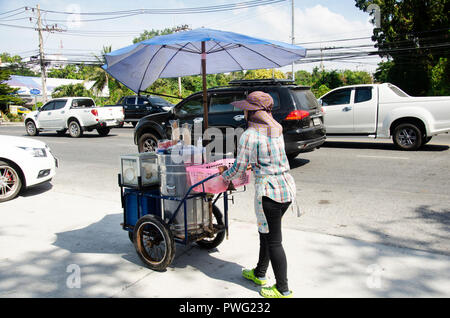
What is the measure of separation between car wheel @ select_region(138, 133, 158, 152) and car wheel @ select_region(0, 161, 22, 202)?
4.21m

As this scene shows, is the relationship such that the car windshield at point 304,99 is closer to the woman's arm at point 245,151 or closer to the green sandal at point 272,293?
the woman's arm at point 245,151

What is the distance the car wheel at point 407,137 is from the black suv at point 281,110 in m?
2.92

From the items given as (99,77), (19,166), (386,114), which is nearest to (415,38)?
(386,114)

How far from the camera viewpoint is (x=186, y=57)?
5.37m

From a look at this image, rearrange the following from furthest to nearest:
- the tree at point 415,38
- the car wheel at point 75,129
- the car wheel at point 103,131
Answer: the tree at point 415,38 < the car wheel at point 103,131 < the car wheel at point 75,129

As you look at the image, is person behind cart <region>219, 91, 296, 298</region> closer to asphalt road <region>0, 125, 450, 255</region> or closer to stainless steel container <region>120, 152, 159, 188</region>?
stainless steel container <region>120, 152, 159, 188</region>

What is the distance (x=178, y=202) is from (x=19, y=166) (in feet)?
14.6

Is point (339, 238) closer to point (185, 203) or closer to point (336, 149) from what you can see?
point (185, 203)

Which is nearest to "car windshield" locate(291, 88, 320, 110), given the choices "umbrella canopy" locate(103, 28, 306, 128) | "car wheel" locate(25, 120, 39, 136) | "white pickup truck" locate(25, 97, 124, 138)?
"umbrella canopy" locate(103, 28, 306, 128)

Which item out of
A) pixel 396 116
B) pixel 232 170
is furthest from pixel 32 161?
pixel 396 116

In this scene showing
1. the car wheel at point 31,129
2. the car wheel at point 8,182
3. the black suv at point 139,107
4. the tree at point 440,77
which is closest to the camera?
the car wheel at point 8,182

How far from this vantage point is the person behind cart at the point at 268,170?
10.7 feet

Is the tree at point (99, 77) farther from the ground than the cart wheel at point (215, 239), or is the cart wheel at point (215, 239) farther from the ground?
the tree at point (99, 77)

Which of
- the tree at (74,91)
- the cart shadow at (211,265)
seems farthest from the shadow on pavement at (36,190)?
the tree at (74,91)
